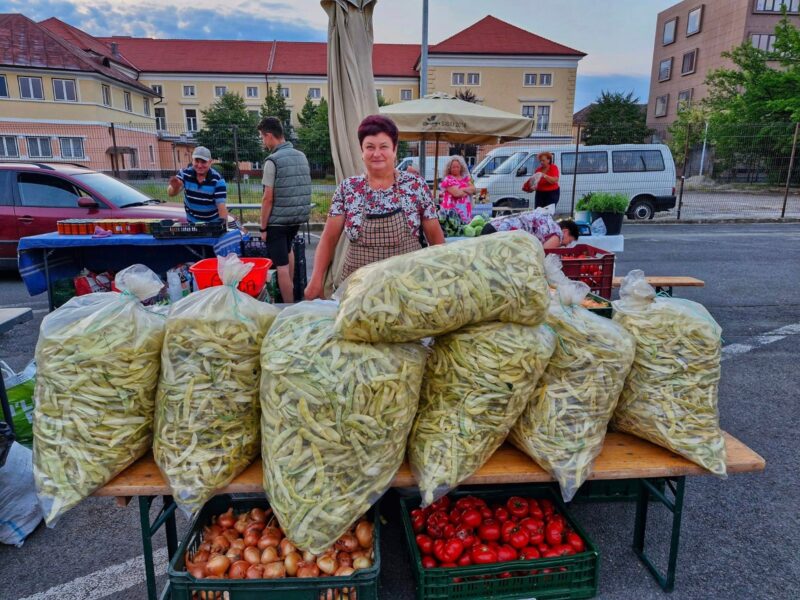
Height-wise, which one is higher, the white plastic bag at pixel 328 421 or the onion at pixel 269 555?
the white plastic bag at pixel 328 421

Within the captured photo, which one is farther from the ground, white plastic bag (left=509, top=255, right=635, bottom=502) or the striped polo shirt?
the striped polo shirt

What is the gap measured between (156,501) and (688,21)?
177ft

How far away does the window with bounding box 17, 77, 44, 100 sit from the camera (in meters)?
32.4

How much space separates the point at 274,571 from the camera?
1.84 meters

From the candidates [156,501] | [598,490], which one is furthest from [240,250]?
[598,490]

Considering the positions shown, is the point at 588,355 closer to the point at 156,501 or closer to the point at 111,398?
the point at 111,398

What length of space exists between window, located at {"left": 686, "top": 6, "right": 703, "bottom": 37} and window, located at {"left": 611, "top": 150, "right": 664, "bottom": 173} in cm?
3794

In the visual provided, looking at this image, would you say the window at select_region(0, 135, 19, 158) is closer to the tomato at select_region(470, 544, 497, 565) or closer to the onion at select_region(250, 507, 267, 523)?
the onion at select_region(250, 507, 267, 523)

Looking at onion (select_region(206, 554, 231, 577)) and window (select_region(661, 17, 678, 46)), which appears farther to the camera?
window (select_region(661, 17, 678, 46))

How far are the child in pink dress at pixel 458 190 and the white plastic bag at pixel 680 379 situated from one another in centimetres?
443

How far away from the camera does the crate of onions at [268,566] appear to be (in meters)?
1.80

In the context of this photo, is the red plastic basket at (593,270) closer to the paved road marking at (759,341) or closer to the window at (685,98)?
the paved road marking at (759,341)

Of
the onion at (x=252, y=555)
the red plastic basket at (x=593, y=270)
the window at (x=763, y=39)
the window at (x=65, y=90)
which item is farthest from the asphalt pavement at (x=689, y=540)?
the window at (x=763, y=39)

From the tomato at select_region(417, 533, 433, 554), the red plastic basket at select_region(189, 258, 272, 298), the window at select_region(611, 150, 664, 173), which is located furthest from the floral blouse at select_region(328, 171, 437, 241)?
the window at select_region(611, 150, 664, 173)
